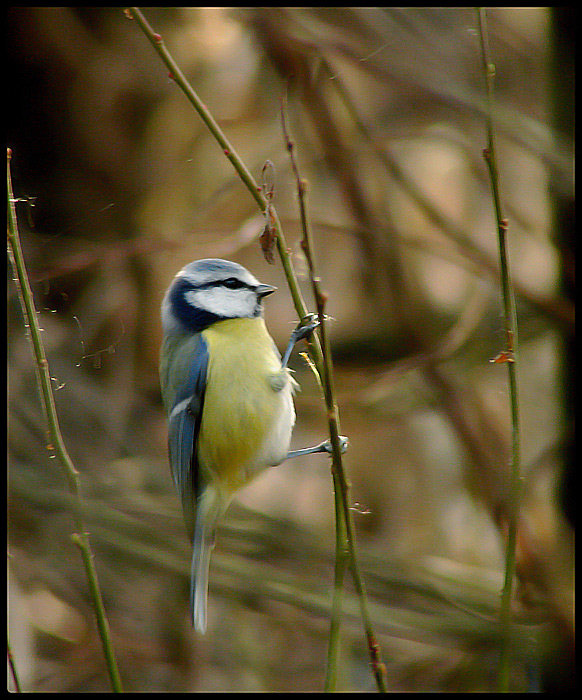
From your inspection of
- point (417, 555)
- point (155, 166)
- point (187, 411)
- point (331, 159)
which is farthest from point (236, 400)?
point (155, 166)

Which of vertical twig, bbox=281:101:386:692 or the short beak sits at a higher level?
the short beak

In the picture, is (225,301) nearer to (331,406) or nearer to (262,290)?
(262,290)

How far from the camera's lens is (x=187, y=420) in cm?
111

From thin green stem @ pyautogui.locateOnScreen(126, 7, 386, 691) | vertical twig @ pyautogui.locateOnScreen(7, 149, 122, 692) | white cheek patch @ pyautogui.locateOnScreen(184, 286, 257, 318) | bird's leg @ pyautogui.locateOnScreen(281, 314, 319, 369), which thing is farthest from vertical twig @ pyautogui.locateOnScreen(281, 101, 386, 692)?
white cheek patch @ pyautogui.locateOnScreen(184, 286, 257, 318)

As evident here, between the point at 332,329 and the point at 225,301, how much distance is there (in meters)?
Result: 0.59

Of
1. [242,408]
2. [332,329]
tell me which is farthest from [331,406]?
[332,329]

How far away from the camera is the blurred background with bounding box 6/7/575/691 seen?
134 cm

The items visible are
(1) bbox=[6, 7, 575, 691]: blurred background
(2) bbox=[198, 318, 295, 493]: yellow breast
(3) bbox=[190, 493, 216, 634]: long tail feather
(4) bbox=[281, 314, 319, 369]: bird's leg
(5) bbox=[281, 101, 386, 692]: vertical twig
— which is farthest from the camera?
(1) bbox=[6, 7, 575, 691]: blurred background

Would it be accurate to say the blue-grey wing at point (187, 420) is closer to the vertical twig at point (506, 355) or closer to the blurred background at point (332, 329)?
the blurred background at point (332, 329)

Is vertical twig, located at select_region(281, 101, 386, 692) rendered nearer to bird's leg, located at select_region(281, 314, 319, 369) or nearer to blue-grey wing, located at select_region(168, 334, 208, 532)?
bird's leg, located at select_region(281, 314, 319, 369)

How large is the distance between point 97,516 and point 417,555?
2.55ft

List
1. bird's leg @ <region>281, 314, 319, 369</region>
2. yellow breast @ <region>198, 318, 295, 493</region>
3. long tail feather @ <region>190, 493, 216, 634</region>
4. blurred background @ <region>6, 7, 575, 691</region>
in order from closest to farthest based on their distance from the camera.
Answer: bird's leg @ <region>281, 314, 319, 369</region> < long tail feather @ <region>190, 493, 216, 634</region> < yellow breast @ <region>198, 318, 295, 493</region> < blurred background @ <region>6, 7, 575, 691</region>

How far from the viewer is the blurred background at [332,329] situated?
1337 mm

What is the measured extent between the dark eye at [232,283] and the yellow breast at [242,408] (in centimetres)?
8
